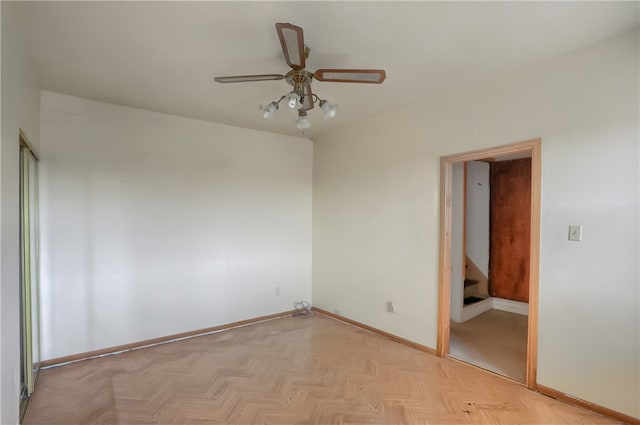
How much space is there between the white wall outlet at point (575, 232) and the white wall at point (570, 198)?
0.03 metres

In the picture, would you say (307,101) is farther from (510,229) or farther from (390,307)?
(510,229)

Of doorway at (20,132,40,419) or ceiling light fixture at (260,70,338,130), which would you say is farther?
doorway at (20,132,40,419)

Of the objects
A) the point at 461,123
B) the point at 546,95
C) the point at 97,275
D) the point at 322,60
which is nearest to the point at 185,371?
the point at 97,275

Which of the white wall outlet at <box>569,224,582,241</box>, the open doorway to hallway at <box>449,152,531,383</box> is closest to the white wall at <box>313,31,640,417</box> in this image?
the white wall outlet at <box>569,224,582,241</box>

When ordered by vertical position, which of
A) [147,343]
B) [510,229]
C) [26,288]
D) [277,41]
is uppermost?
[277,41]

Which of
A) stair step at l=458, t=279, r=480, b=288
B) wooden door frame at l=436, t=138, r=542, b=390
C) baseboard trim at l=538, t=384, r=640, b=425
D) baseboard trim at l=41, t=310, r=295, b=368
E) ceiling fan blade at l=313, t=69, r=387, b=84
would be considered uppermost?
ceiling fan blade at l=313, t=69, r=387, b=84

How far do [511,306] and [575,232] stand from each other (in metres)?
2.89

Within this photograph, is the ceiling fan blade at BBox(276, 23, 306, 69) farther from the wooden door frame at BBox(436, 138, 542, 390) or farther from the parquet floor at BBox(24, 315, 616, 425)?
the parquet floor at BBox(24, 315, 616, 425)

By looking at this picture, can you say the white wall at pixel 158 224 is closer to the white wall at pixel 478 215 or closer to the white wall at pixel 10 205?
the white wall at pixel 10 205

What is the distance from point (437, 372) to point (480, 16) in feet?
9.03

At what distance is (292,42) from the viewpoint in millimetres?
1760

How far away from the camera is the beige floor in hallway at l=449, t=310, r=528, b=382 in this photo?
293 cm

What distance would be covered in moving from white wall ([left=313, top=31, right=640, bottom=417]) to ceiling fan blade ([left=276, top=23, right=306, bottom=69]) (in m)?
1.79

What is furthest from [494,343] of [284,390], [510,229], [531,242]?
[284,390]
